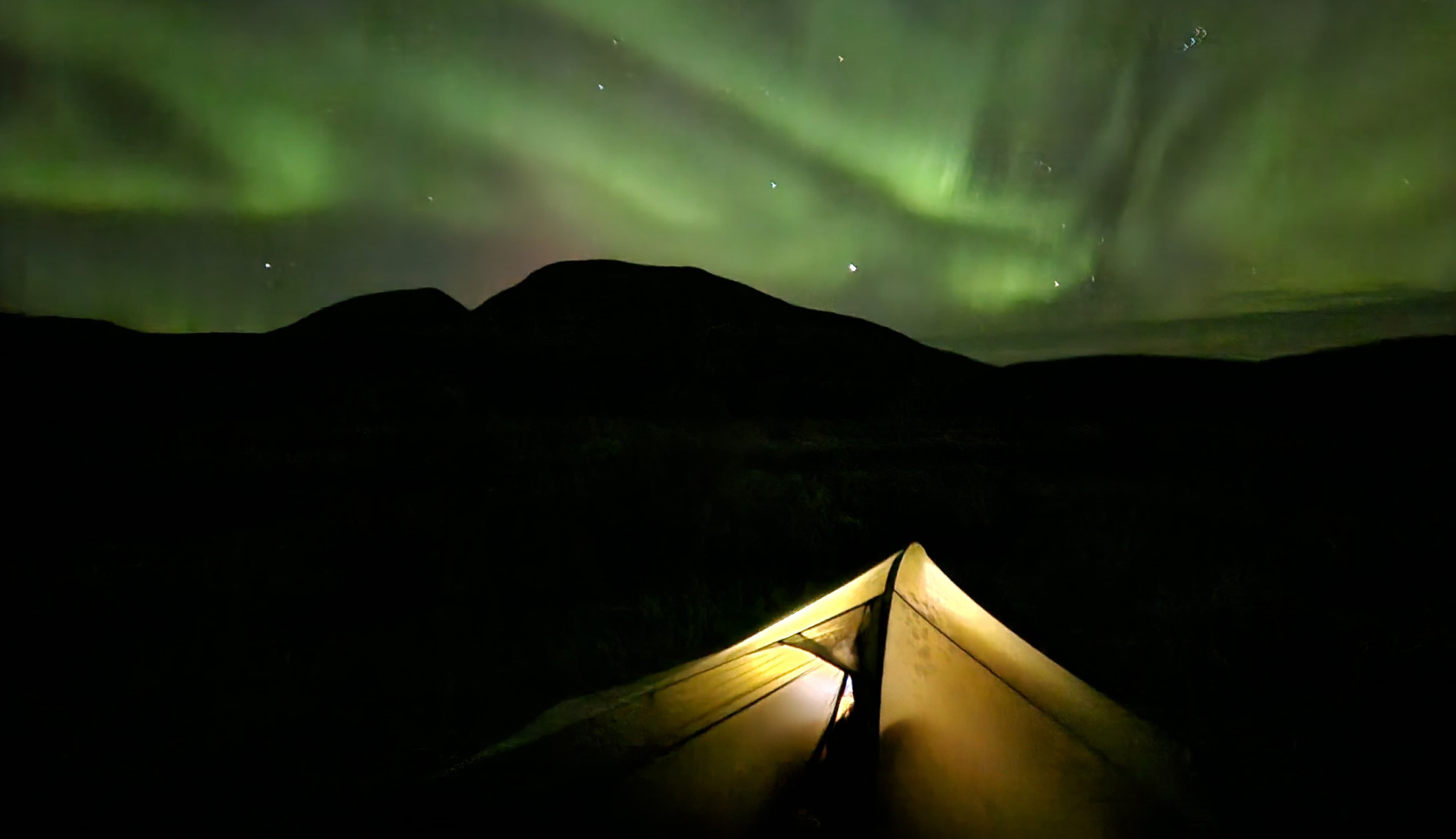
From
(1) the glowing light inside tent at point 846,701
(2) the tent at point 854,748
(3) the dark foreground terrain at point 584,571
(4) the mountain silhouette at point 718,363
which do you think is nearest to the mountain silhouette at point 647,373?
(4) the mountain silhouette at point 718,363

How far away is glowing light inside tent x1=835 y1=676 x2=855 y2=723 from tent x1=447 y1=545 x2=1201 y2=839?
0.01m

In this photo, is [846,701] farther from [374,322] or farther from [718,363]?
[374,322]

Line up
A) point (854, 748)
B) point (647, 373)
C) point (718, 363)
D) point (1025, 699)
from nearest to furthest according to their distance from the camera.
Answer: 1. point (854, 748)
2. point (1025, 699)
3. point (647, 373)
4. point (718, 363)

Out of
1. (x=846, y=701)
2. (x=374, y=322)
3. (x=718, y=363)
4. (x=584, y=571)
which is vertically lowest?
(x=584, y=571)

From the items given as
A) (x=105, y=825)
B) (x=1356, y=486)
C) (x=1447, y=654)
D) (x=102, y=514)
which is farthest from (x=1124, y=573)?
(x=102, y=514)

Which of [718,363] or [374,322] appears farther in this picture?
[374,322]

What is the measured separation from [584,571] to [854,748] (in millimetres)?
12517

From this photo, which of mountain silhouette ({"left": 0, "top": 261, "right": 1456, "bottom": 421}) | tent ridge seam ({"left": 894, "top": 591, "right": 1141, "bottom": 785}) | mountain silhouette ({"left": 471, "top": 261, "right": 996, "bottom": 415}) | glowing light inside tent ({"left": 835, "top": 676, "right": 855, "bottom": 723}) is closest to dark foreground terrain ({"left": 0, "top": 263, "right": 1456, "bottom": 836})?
tent ridge seam ({"left": 894, "top": 591, "right": 1141, "bottom": 785})

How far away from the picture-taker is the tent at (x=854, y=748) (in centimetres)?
379

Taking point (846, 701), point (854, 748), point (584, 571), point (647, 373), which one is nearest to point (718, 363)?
point (647, 373)

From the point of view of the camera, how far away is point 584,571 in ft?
52.6

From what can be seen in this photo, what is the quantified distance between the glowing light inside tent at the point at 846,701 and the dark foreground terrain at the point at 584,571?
1.99 metres

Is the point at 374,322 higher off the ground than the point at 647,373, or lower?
higher

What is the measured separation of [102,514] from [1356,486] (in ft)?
117
